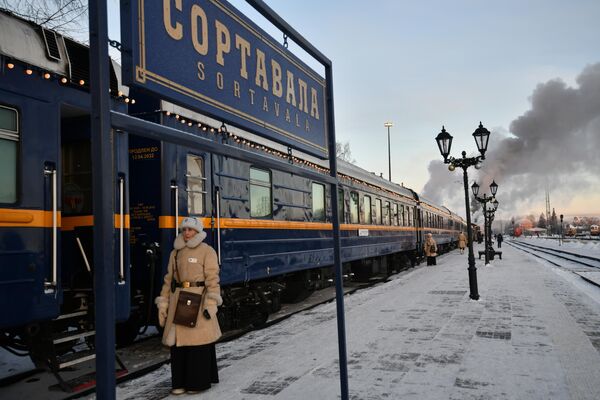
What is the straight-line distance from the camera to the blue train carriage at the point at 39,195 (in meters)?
4.42

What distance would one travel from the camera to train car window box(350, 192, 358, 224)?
1373cm

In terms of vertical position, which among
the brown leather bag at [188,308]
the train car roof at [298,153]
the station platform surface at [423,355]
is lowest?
the station platform surface at [423,355]

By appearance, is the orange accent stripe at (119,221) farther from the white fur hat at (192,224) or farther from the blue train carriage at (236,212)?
the white fur hat at (192,224)

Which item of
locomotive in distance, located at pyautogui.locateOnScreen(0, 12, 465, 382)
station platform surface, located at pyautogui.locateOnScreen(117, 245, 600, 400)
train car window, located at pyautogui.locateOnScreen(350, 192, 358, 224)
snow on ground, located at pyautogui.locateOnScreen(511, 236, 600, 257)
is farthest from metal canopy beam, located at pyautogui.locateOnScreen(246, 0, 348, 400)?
snow on ground, located at pyautogui.locateOnScreen(511, 236, 600, 257)

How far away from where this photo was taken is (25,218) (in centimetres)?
450

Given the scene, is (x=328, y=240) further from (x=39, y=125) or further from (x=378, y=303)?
(x=39, y=125)

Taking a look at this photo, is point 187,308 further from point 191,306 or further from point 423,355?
point 423,355

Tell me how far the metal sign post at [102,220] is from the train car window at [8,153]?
3097mm

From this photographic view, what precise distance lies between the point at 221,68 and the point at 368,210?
1293 cm

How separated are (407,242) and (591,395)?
16549 millimetres

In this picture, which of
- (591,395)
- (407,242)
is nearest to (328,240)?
(591,395)

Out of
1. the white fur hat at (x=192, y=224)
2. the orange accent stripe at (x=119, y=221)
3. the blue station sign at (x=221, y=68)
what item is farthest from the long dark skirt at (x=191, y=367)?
the blue station sign at (x=221, y=68)

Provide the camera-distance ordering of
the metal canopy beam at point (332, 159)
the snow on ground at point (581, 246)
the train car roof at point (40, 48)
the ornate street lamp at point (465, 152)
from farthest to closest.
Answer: the snow on ground at point (581, 246), the ornate street lamp at point (465, 152), the train car roof at point (40, 48), the metal canopy beam at point (332, 159)

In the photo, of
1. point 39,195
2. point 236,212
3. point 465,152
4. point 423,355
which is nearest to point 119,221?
point 39,195
